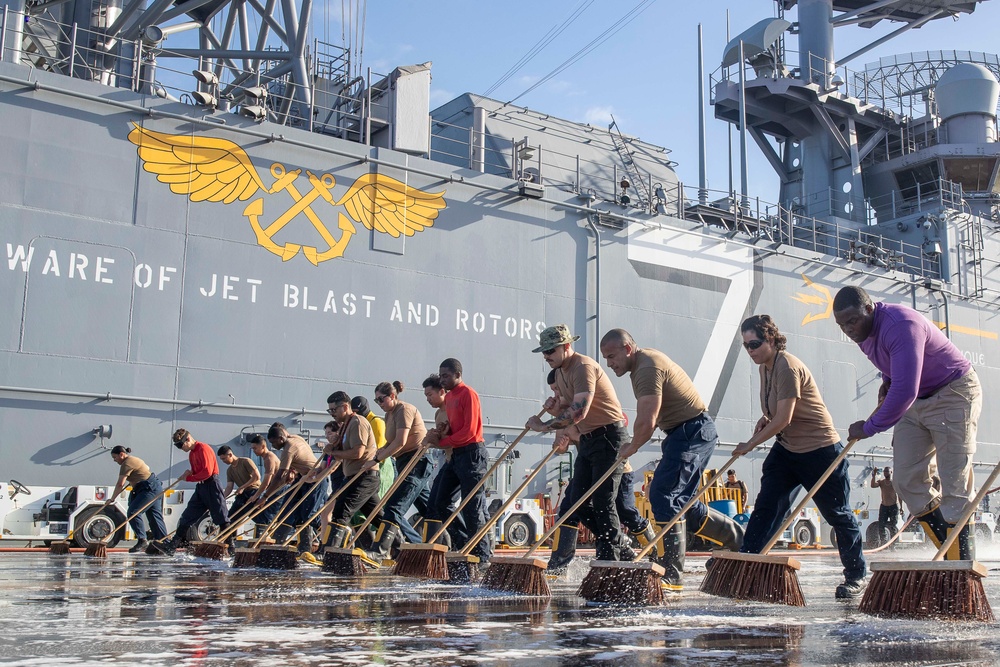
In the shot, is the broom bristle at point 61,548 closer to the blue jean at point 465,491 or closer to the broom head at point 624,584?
the blue jean at point 465,491

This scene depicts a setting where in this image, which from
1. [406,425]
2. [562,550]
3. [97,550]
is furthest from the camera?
[97,550]

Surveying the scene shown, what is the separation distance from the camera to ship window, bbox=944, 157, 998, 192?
26.9m

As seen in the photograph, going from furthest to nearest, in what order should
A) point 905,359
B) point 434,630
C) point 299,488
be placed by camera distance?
1. point 299,488
2. point 905,359
3. point 434,630

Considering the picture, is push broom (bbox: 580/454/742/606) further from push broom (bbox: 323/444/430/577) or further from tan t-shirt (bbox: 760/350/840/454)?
push broom (bbox: 323/444/430/577)

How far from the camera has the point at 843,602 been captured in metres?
5.48

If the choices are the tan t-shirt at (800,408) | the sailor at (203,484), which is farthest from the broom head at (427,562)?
the sailor at (203,484)

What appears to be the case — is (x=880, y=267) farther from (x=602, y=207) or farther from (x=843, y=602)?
(x=843, y=602)

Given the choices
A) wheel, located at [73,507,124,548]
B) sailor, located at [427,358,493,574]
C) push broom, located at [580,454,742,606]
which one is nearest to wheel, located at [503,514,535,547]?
wheel, located at [73,507,124,548]

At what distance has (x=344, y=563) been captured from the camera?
25.8ft

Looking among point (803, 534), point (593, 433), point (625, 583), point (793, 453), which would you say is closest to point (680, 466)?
point (793, 453)

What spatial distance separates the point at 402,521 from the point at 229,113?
835cm

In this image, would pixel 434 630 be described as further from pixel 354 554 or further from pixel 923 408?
pixel 354 554

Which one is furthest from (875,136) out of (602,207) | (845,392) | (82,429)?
(82,429)

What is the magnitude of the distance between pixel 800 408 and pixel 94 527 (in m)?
10.1
